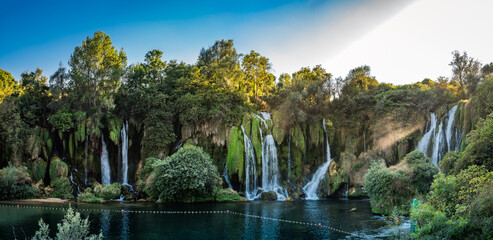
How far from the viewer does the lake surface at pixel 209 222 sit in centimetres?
1830

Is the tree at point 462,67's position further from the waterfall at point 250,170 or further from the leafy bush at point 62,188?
the leafy bush at point 62,188

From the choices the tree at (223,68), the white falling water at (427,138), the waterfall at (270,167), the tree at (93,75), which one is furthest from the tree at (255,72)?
the white falling water at (427,138)

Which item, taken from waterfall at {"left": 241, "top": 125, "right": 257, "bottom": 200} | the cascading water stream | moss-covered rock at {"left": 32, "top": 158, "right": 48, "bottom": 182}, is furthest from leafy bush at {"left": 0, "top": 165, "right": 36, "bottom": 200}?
waterfall at {"left": 241, "top": 125, "right": 257, "bottom": 200}

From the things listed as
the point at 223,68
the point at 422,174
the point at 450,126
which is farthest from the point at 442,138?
the point at 223,68

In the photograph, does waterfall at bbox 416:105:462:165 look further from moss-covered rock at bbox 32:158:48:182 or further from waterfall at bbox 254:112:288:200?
moss-covered rock at bbox 32:158:48:182

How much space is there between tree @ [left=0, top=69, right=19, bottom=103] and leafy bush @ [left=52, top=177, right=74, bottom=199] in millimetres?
12440

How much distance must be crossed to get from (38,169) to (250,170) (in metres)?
24.1

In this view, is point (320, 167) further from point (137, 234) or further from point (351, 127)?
point (137, 234)

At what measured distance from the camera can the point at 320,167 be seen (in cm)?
4234

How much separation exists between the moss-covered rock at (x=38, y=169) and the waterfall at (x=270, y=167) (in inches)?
996

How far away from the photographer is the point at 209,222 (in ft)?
73.0

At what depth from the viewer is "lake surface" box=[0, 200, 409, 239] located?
18297 mm

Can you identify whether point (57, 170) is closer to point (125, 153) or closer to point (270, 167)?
point (125, 153)

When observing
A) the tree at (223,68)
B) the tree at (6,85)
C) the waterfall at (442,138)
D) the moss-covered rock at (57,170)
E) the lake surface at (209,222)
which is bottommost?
the lake surface at (209,222)
